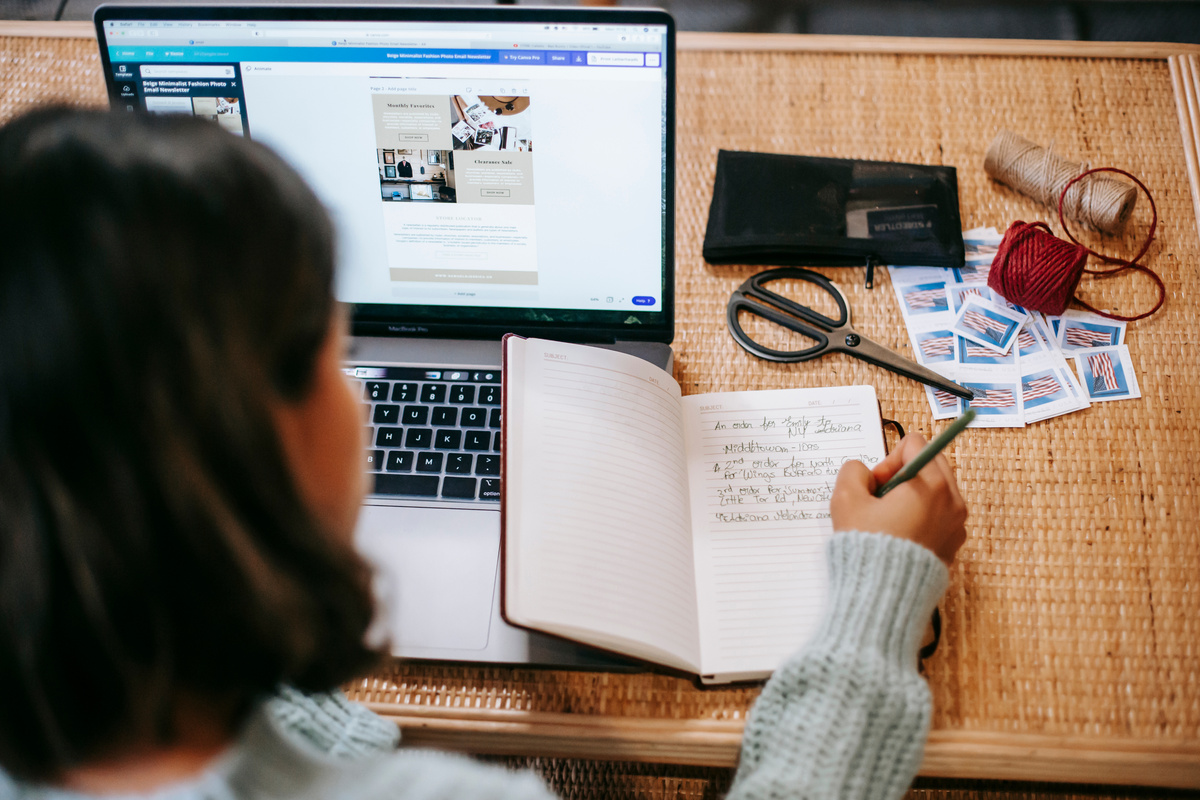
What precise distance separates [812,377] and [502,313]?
10.8 inches

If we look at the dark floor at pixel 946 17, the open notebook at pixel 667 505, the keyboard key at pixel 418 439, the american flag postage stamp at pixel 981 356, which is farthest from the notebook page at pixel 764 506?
the dark floor at pixel 946 17

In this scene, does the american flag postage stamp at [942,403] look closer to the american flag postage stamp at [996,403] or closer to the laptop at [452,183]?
the american flag postage stamp at [996,403]

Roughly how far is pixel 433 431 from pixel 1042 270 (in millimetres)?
538

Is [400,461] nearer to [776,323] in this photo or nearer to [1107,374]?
[776,323]

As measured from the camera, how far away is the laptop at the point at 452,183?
0.55 meters

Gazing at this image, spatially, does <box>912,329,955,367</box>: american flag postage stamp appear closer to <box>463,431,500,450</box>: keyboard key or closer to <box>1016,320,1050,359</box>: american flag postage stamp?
<box>1016,320,1050,359</box>: american flag postage stamp

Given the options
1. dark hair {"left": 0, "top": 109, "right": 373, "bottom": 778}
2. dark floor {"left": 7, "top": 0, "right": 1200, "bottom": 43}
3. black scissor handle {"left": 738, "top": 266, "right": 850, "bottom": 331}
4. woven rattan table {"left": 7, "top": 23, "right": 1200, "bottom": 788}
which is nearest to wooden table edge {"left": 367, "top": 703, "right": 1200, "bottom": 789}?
woven rattan table {"left": 7, "top": 23, "right": 1200, "bottom": 788}

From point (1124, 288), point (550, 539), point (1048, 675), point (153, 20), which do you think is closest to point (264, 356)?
point (550, 539)

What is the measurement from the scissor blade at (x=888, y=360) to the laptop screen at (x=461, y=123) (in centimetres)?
16

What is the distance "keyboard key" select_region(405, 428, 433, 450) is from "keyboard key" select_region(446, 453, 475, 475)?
0.02m

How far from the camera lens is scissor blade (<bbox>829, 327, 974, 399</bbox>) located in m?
0.67

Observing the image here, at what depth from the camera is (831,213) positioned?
0.76 meters

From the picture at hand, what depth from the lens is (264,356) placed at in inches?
12.6

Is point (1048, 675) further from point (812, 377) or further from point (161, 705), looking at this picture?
point (161, 705)
